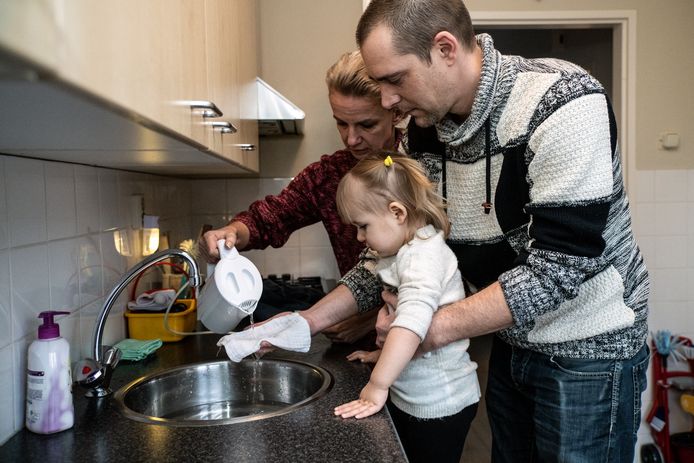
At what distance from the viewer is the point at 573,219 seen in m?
0.99

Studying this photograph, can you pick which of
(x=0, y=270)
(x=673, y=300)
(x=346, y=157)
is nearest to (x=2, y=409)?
(x=0, y=270)

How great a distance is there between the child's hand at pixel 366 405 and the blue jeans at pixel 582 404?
Result: 35 centimetres

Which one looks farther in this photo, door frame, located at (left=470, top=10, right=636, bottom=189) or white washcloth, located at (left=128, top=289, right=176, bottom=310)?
door frame, located at (left=470, top=10, right=636, bottom=189)

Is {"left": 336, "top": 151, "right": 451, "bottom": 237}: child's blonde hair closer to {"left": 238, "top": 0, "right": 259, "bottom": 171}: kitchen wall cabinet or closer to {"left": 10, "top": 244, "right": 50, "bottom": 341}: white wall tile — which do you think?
{"left": 238, "top": 0, "right": 259, "bottom": 171}: kitchen wall cabinet

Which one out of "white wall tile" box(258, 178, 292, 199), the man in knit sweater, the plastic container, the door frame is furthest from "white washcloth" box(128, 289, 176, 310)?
the door frame

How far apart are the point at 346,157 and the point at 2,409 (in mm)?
1136

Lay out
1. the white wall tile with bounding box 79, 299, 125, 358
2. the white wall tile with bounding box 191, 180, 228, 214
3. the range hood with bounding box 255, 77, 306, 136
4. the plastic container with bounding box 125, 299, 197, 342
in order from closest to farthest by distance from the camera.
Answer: the white wall tile with bounding box 79, 299, 125, 358 → the plastic container with bounding box 125, 299, 197, 342 → the range hood with bounding box 255, 77, 306, 136 → the white wall tile with bounding box 191, 180, 228, 214

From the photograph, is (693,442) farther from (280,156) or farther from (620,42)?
A: (280,156)

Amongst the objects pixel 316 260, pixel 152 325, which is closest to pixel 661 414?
pixel 316 260

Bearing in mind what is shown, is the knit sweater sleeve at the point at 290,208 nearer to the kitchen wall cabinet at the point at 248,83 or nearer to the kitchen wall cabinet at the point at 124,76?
the kitchen wall cabinet at the point at 248,83

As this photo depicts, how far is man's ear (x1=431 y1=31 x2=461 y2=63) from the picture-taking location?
1096 millimetres

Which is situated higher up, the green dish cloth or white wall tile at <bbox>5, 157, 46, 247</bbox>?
white wall tile at <bbox>5, 157, 46, 247</bbox>

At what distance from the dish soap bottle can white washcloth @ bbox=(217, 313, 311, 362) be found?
1.20ft

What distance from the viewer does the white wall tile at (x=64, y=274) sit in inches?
45.1
